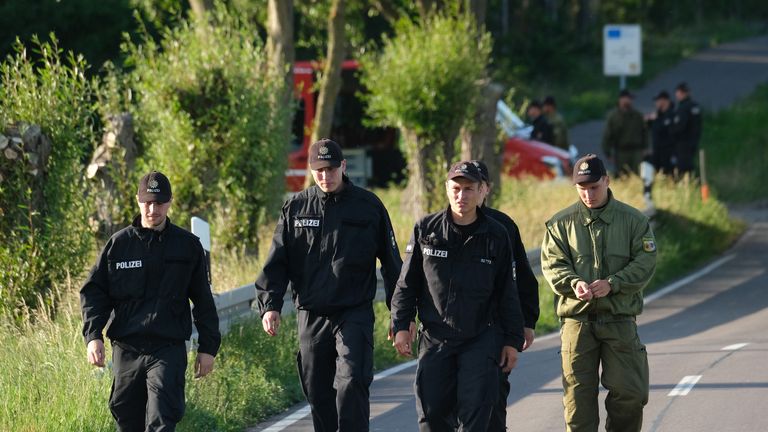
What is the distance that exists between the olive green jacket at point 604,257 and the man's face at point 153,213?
7.00ft

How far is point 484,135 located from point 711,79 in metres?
27.6

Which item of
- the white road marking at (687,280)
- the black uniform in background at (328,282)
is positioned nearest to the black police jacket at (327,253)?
the black uniform in background at (328,282)

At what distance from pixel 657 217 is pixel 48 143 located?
34.3 ft

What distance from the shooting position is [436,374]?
7617mm

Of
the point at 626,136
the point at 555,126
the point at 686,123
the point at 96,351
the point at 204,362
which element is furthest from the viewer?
the point at 555,126

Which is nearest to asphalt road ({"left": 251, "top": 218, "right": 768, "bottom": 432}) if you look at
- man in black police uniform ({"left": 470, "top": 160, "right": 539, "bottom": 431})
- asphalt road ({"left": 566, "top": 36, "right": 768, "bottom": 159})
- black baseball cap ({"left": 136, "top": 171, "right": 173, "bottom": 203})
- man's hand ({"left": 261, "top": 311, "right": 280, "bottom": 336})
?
man in black police uniform ({"left": 470, "top": 160, "right": 539, "bottom": 431})

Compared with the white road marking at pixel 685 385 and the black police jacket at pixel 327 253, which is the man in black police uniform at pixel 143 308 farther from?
the white road marking at pixel 685 385

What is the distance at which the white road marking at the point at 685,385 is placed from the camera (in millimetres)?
10508

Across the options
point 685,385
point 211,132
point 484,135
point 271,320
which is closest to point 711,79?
point 484,135

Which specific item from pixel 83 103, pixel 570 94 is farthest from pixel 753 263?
pixel 570 94

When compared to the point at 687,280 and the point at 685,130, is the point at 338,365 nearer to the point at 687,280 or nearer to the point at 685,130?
the point at 687,280

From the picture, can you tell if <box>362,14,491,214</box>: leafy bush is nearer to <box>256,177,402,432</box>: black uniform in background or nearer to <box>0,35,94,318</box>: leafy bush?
<box>0,35,94,318</box>: leafy bush

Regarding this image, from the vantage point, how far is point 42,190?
11.6 m

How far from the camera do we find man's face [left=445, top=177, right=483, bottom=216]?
7.54 meters
